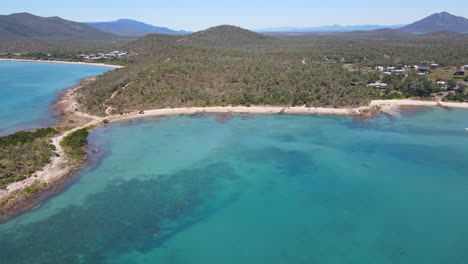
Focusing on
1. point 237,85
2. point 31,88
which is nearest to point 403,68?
point 237,85

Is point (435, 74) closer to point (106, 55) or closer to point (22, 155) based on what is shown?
point (22, 155)

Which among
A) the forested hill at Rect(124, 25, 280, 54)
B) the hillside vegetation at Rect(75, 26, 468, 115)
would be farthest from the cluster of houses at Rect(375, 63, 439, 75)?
the forested hill at Rect(124, 25, 280, 54)

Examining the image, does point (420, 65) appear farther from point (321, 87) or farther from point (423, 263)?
point (423, 263)

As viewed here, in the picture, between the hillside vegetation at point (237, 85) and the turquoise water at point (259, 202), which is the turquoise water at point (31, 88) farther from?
the turquoise water at point (259, 202)

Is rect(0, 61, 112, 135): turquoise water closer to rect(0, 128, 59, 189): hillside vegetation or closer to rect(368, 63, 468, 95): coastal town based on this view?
rect(0, 128, 59, 189): hillside vegetation

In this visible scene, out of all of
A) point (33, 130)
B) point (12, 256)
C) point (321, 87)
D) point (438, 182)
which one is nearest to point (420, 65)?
point (321, 87)

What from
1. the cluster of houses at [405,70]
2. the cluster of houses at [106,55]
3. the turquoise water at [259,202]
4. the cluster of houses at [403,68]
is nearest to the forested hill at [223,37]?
the cluster of houses at [106,55]
